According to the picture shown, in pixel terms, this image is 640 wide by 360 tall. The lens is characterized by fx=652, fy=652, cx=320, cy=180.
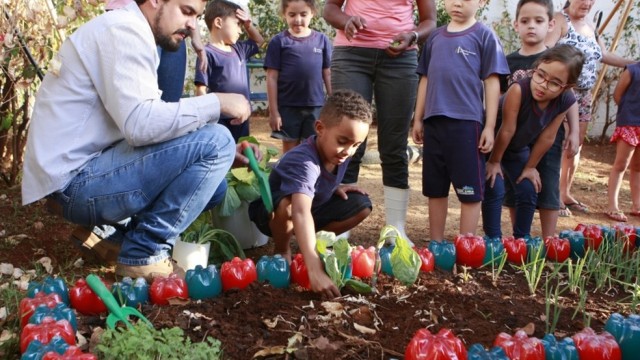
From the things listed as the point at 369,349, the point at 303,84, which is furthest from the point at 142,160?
the point at 303,84

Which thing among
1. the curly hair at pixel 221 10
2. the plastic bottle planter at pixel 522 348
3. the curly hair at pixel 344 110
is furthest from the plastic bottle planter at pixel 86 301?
the curly hair at pixel 221 10

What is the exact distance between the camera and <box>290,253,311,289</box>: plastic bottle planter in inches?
98.5

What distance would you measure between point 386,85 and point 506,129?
2.28ft

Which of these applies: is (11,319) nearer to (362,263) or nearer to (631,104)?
(362,263)

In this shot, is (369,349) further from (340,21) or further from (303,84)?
(303,84)

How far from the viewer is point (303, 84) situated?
191 inches

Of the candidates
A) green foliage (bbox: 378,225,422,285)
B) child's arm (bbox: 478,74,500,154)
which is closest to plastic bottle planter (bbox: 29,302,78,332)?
green foliage (bbox: 378,225,422,285)

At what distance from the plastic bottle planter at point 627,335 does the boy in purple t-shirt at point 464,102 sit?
1462 millimetres

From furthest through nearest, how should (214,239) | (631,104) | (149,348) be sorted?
(631,104) → (214,239) → (149,348)

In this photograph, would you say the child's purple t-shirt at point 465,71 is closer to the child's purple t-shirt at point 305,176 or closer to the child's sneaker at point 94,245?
the child's purple t-shirt at point 305,176

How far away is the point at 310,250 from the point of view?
2445 mm

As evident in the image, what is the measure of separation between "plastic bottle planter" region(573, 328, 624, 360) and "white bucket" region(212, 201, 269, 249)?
1942 mm

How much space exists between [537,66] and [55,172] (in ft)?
7.96

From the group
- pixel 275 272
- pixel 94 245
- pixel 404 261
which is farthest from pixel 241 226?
pixel 404 261
